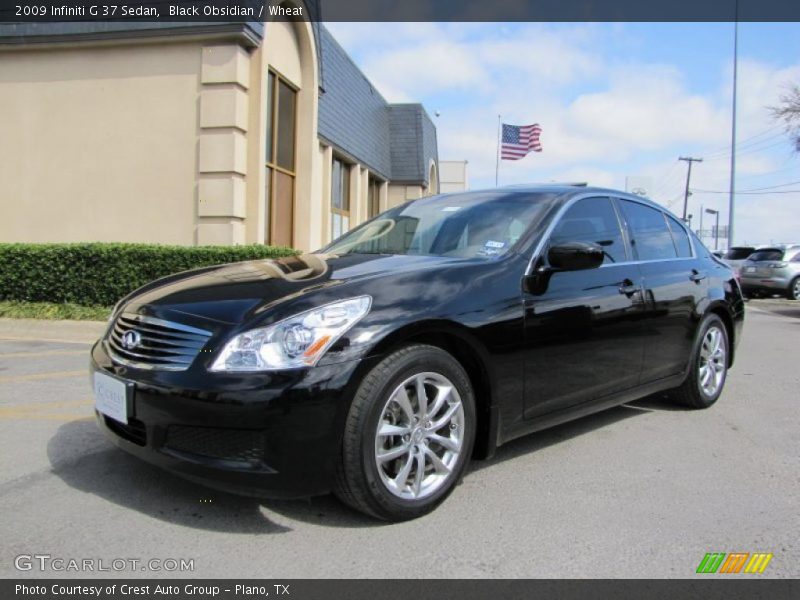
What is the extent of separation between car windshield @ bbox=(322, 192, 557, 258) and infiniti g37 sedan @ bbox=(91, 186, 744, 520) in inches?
0.6

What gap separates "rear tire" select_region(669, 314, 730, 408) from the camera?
491 centimetres

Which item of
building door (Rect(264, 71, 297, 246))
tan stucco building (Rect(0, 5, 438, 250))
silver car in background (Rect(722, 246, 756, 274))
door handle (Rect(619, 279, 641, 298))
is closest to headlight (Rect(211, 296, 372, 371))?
door handle (Rect(619, 279, 641, 298))

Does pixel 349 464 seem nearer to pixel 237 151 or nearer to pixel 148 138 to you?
pixel 237 151

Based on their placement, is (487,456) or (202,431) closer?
(202,431)

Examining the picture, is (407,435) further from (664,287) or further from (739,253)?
(739,253)

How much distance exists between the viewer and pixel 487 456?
10.8 feet

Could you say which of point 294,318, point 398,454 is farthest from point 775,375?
point 294,318

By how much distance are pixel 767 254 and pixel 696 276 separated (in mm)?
15491

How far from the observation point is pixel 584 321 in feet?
Result: 12.1

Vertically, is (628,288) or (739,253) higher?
(739,253)

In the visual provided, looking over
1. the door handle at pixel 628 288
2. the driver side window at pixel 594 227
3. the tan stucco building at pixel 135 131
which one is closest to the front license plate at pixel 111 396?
the driver side window at pixel 594 227
